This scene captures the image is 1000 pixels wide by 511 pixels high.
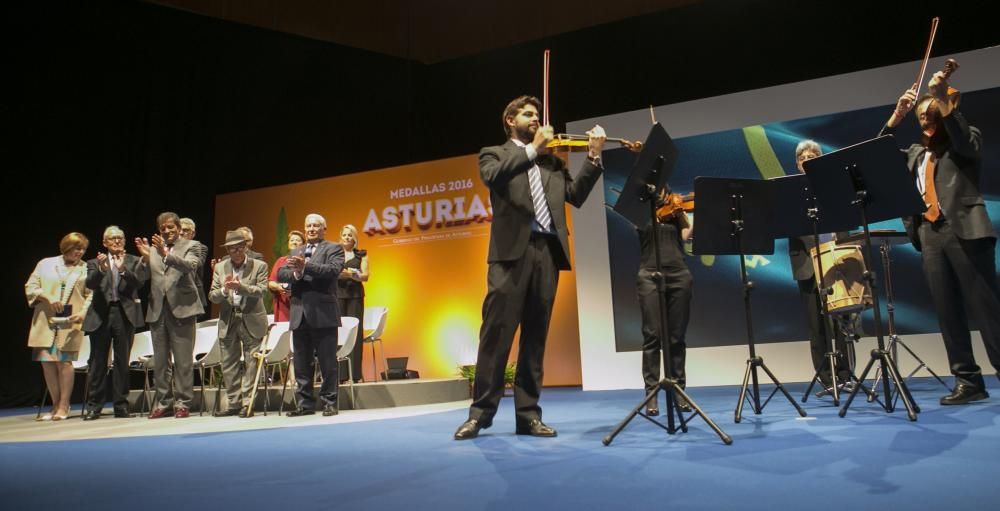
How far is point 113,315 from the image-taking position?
20.9ft

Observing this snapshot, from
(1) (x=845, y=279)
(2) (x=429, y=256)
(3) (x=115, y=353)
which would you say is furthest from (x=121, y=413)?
(1) (x=845, y=279)

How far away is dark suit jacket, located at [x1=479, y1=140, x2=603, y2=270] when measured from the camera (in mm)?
3381

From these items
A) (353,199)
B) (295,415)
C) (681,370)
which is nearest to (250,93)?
(353,199)

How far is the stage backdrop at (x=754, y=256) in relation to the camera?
269 inches

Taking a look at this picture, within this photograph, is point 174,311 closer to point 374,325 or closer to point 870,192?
point 374,325

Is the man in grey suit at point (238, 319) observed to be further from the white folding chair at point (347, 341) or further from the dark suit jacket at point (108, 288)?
the dark suit jacket at point (108, 288)

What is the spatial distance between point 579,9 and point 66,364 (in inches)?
281

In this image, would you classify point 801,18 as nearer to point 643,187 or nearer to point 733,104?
point 733,104

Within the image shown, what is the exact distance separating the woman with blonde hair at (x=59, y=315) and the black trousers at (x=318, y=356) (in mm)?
2402

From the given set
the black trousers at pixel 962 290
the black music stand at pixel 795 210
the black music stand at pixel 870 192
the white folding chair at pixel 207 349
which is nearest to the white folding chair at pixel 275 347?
the white folding chair at pixel 207 349

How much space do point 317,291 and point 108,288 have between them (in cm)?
229

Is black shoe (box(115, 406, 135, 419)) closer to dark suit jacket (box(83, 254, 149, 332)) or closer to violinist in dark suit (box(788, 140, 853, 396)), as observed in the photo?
dark suit jacket (box(83, 254, 149, 332))

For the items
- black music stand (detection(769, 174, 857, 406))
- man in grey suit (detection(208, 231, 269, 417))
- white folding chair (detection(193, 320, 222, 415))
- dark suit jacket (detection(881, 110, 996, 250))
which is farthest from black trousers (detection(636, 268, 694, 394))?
white folding chair (detection(193, 320, 222, 415))

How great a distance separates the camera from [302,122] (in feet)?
36.6
